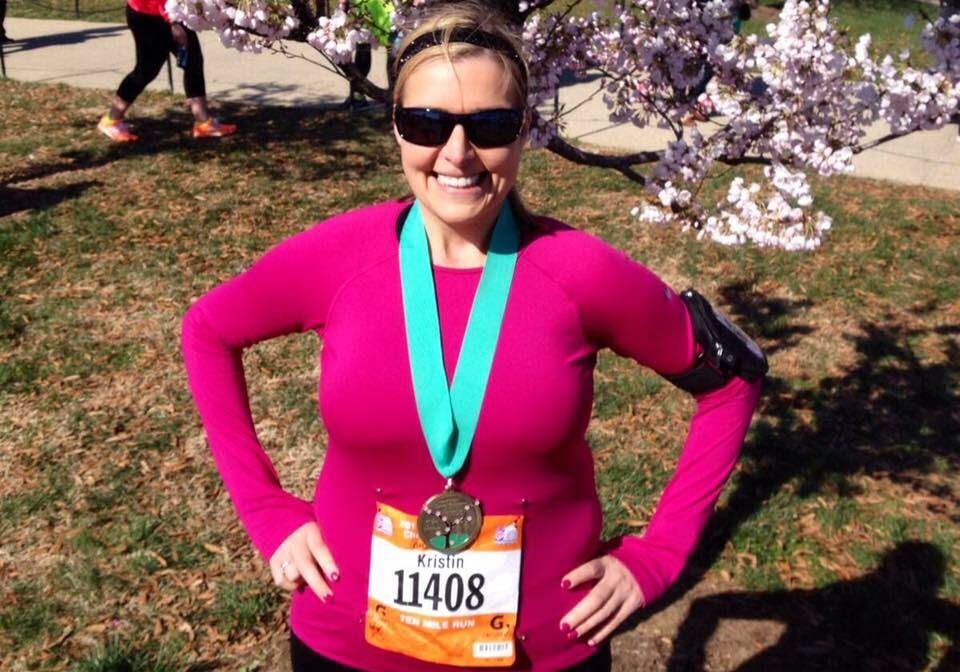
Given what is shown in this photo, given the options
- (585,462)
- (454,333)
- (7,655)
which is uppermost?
(454,333)

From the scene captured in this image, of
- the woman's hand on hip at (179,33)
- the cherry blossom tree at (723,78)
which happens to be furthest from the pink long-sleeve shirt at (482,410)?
the woman's hand on hip at (179,33)

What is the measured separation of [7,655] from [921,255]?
6486 mm

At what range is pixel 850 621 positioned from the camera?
386 cm

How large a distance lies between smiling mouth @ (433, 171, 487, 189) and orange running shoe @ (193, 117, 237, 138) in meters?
8.72

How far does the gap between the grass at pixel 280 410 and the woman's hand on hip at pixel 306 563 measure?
188cm

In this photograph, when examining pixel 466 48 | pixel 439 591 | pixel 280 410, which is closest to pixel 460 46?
pixel 466 48

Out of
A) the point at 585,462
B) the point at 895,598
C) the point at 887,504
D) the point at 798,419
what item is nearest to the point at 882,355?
the point at 798,419

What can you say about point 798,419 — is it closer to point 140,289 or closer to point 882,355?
point 882,355

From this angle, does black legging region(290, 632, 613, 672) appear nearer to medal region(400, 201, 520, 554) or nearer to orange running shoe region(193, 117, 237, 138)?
medal region(400, 201, 520, 554)

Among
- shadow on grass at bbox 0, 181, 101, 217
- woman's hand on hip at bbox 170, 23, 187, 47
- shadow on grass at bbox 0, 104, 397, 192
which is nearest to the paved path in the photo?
shadow on grass at bbox 0, 104, 397, 192

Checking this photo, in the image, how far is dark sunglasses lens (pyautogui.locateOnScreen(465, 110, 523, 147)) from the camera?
1706 millimetres

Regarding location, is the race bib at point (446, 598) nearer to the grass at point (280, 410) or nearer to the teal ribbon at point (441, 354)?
the teal ribbon at point (441, 354)

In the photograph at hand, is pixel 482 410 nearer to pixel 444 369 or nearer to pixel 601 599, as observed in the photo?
pixel 444 369

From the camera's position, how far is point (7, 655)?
11.9 ft
